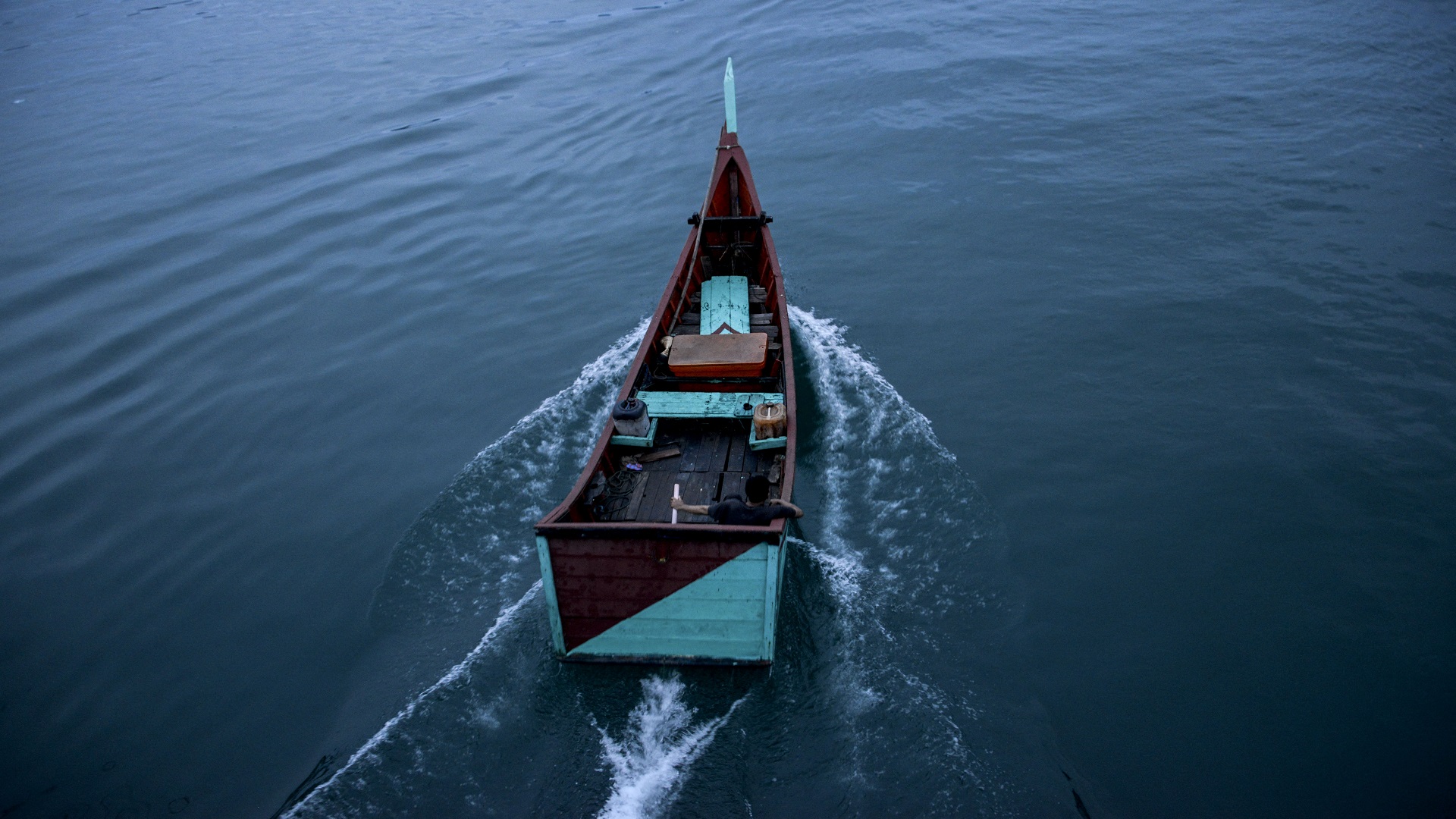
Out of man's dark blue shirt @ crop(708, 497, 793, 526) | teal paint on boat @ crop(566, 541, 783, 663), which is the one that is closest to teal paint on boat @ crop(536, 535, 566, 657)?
teal paint on boat @ crop(566, 541, 783, 663)

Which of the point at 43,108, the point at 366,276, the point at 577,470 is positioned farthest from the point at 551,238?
the point at 43,108

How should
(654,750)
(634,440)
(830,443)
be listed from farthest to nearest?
(830,443) < (634,440) < (654,750)

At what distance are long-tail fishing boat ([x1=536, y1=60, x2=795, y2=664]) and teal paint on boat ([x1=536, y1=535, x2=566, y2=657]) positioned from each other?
14 mm

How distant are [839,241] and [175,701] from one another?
16.5m

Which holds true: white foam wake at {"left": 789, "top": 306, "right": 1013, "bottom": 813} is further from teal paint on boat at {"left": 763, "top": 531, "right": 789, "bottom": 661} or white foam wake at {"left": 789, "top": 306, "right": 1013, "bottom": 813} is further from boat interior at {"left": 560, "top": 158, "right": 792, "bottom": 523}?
boat interior at {"left": 560, "top": 158, "right": 792, "bottom": 523}

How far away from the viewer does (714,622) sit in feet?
31.3

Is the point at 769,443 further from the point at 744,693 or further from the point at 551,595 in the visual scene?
the point at 551,595

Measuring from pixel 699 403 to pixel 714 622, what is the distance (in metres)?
3.85

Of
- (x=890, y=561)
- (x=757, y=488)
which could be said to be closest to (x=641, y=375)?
(x=757, y=488)

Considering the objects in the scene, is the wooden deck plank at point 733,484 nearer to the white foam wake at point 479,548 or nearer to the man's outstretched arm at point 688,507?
the man's outstretched arm at point 688,507

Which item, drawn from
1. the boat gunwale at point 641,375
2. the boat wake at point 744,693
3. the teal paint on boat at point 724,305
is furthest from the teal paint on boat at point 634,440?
the teal paint on boat at point 724,305

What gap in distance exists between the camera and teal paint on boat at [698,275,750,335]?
48.4 ft

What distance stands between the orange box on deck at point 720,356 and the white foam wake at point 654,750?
5.13 metres

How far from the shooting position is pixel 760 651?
31.6 feet
